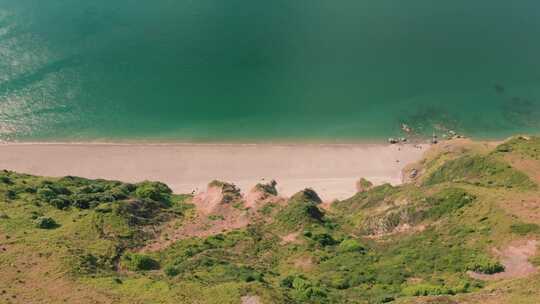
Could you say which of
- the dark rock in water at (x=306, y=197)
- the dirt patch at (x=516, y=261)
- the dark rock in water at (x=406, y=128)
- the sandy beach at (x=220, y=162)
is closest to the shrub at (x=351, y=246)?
the dirt patch at (x=516, y=261)

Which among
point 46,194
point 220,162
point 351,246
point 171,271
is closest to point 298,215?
point 351,246

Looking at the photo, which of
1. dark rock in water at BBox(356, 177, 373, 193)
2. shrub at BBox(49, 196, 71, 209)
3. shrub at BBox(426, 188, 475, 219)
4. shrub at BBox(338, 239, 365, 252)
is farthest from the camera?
dark rock in water at BBox(356, 177, 373, 193)

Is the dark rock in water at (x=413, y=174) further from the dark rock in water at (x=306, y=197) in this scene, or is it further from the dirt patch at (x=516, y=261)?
the dirt patch at (x=516, y=261)

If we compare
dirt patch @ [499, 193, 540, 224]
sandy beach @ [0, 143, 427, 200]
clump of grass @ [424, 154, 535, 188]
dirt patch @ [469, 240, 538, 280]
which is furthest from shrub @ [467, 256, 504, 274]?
sandy beach @ [0, 143, 427, 200]

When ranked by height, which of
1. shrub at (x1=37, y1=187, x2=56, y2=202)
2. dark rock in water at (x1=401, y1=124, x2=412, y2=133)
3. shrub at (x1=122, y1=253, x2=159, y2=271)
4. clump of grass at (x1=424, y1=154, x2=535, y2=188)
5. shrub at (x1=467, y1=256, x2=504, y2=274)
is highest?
dark rock in water at (x1=401, y1=124, x2=412, y2=133)

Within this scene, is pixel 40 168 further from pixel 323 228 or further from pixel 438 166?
pixel 438 166

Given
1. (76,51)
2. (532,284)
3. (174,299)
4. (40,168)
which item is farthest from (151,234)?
(76,51)

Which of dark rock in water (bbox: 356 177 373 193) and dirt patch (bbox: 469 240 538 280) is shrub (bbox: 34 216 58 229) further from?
dark rock in water (bbox: 356 177 373 193)
